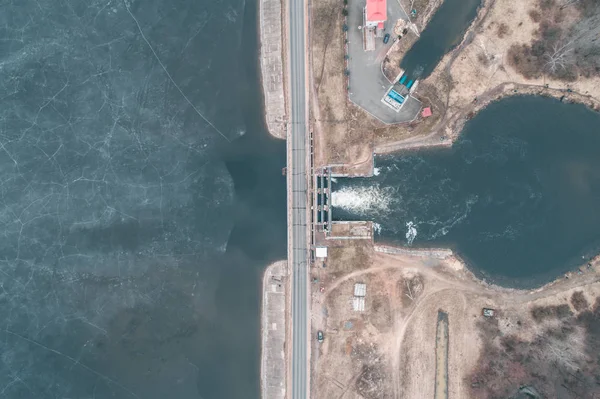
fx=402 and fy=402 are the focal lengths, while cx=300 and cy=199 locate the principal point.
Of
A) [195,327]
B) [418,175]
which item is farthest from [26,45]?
[418,175]

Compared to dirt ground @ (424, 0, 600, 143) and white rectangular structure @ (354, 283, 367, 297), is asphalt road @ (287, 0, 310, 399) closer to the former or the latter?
white rectangular structure @ (354, 283, 367, 297)

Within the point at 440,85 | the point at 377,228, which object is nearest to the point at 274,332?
the point at 377,228

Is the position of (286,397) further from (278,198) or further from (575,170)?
(575,170)

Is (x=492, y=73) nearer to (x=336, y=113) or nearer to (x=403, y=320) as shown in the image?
(x=336, y=113)

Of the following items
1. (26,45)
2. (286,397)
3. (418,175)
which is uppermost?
(26,45)

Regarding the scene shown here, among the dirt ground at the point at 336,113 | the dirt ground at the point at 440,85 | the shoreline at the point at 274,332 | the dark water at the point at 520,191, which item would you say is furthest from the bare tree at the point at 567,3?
the shoreline at the point at 274,332

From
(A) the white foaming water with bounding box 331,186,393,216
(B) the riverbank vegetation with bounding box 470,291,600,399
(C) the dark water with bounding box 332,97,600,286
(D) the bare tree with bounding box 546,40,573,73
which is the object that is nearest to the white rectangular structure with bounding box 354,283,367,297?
(C) the dark water with bounding box 332,97,600,286

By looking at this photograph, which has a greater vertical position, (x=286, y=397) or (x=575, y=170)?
(x=575, y=170)
